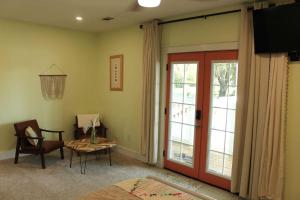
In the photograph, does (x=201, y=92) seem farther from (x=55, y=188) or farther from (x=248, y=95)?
(x=55, y=188)

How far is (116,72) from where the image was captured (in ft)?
17.2

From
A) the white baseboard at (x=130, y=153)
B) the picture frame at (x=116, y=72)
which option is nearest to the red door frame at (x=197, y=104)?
the white baseboard at (x=130, y=153)

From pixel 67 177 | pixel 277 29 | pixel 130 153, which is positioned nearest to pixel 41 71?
pixel 67 177

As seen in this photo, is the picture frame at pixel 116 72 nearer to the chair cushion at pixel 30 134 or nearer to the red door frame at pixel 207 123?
the chair cushion at pixel 30 134

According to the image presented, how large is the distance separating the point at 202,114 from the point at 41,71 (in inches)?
126

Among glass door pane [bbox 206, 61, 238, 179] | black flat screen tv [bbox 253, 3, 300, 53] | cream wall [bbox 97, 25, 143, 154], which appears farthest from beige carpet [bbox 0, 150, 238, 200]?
black flat screen tv [bbox 253, 3, 300, 53]

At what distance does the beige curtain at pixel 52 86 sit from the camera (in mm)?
4926

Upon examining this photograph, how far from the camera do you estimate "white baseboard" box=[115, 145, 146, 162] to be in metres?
4.79

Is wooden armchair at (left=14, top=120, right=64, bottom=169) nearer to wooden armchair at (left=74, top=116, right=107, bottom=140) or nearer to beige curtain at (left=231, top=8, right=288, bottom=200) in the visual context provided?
→ wooden armchair at (left=74, top=116, right=107, bottom=140)

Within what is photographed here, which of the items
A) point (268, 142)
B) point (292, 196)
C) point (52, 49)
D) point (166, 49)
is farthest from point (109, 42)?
point (292, 196)

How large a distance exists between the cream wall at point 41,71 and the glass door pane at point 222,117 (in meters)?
3.01

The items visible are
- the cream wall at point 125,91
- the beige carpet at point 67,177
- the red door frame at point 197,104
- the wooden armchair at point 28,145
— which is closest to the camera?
the beige carpet at point 67,177

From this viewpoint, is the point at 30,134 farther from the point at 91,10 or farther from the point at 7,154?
the point at 91,10

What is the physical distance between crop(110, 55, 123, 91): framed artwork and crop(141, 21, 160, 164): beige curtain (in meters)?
0.85
